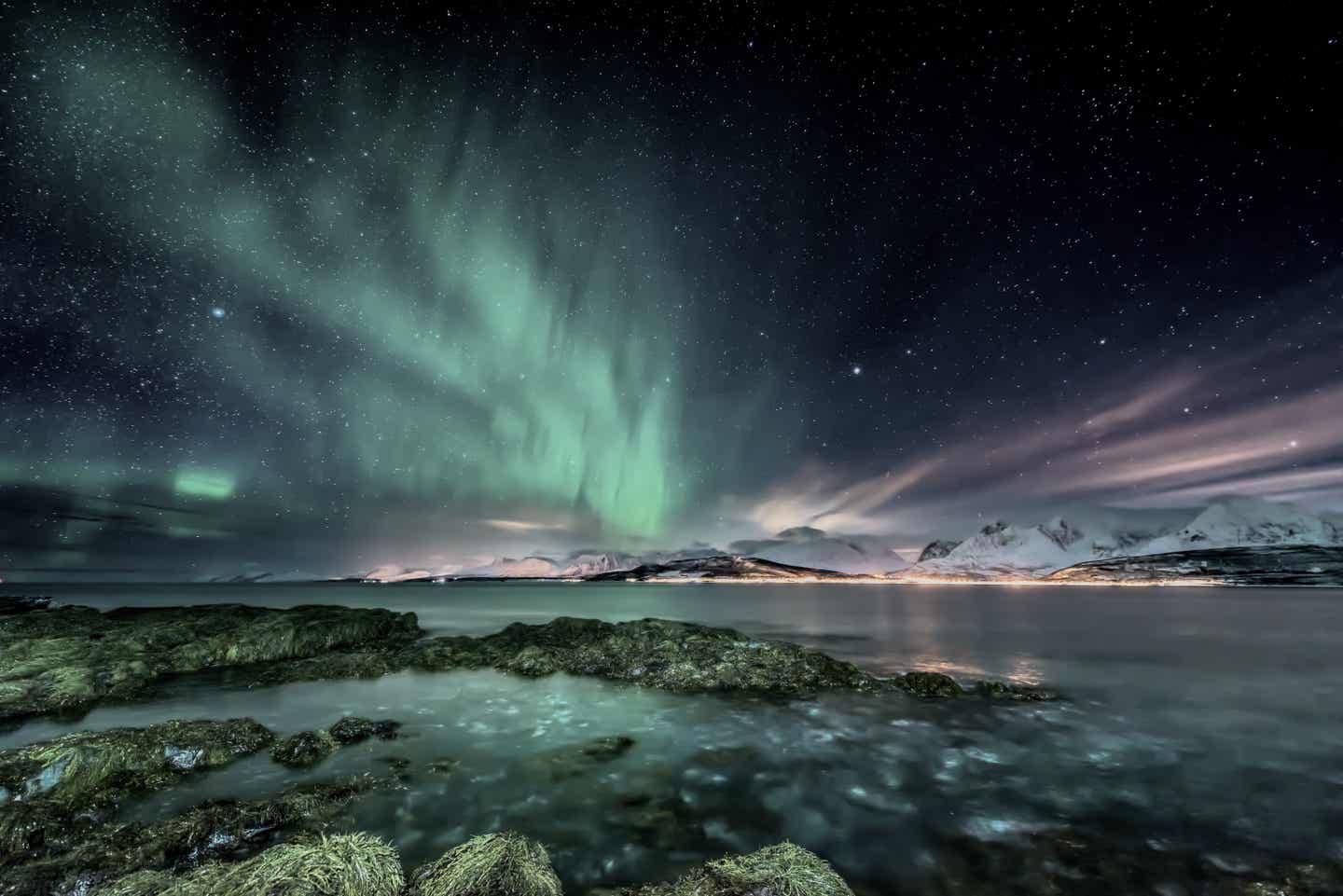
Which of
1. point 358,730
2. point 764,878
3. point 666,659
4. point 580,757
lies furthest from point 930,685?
point 358,730

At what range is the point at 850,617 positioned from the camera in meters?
61.5

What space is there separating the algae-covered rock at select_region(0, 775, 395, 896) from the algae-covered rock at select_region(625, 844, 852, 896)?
17.3 ft

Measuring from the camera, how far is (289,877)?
470cm

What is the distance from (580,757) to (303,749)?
18.3 ft

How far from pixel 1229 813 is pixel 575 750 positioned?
11893 millimetres

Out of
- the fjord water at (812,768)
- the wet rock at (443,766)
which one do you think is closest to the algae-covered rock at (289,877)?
the fjord water at (812,768)

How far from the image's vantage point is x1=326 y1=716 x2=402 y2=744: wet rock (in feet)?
38.6

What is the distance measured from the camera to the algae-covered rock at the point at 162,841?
568 cm

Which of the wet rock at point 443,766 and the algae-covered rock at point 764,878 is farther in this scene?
the wet rock at point 443,766

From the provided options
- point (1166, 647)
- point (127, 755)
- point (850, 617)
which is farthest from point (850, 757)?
point (850, 617)

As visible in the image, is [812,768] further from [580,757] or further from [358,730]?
[358,730]

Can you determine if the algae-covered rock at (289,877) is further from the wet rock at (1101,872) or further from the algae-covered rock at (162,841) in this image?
the wet rock at (1101,872)

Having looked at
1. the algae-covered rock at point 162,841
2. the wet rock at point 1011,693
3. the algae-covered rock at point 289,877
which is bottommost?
the wet rock at point 1011,693

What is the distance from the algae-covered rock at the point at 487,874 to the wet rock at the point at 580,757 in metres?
5.03
